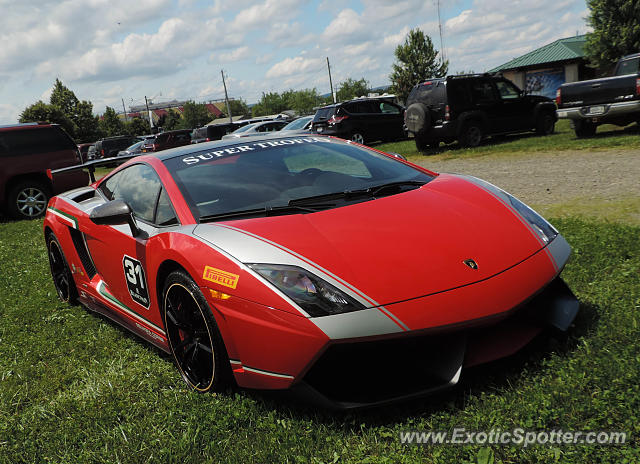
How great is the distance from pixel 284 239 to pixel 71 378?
1.82m

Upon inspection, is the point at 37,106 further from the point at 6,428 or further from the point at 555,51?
the point at 6,428

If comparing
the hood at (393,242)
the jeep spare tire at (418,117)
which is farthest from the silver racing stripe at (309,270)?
the jeep spare tire at (418,117)

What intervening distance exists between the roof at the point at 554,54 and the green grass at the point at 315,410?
134 ft

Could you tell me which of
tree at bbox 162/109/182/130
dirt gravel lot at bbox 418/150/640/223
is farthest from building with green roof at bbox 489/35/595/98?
tree at bbox 162/109/182/130

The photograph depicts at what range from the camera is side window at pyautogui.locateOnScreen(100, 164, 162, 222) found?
11.3 ft

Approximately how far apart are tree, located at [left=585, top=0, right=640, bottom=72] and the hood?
108ft

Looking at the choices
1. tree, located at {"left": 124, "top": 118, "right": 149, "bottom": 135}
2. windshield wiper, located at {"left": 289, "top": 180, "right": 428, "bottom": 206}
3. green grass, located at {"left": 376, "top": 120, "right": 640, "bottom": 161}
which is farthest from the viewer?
→ tree, located at {"left": 124, "top": 118, "right": 149, "bottom": 135}

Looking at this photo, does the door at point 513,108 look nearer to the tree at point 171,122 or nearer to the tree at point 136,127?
the tree at point 136,127

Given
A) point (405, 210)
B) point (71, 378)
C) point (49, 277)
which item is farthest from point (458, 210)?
point (49, 277)

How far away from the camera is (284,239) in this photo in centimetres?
262

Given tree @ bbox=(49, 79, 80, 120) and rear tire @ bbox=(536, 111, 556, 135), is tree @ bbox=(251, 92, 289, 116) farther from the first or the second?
rear tire @ bbox=(536, 111, 556, 135)

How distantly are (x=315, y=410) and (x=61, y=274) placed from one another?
10.9 ft

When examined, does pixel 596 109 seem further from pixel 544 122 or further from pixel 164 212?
pixel 164 212

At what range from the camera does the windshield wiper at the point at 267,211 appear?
9.79 feet
